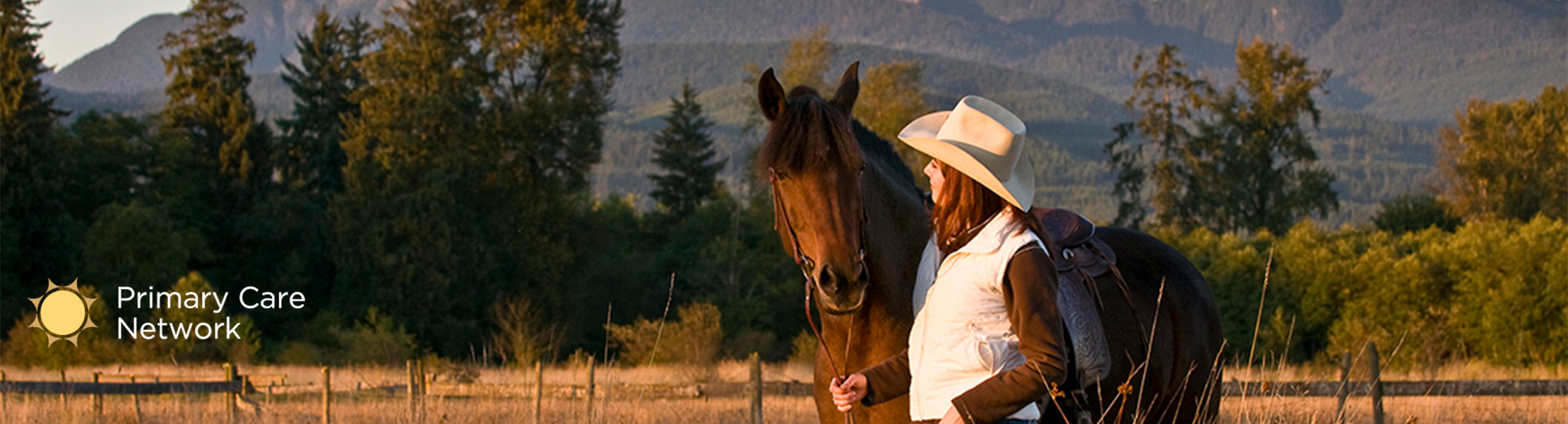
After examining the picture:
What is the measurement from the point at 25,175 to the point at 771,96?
30368 mm

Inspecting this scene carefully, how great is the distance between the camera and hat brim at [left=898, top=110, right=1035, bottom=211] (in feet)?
8.51

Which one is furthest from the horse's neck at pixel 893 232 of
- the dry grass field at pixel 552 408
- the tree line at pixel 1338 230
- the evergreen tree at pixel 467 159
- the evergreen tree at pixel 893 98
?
the evergreen tree at pixel 467 159

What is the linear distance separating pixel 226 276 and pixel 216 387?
2176cm

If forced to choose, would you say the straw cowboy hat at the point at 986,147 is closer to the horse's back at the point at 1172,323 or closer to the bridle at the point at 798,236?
the bridle at the point at 798,236

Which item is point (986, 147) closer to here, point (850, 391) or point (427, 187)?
point (850, 391)

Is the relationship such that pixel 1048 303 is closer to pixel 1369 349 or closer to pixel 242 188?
pixel 1369 349

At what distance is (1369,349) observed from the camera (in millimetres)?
10898

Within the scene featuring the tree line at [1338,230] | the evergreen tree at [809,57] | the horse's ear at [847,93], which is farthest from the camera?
the evergreen tree at [809,57]

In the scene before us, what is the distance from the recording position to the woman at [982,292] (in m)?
2.54

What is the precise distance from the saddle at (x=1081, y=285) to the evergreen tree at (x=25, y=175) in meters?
28.9

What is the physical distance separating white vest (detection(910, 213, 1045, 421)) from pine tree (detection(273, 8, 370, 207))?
33.5 meters

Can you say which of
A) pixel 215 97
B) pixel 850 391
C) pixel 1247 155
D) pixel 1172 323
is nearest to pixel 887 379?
pixel 850 391

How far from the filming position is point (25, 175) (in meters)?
28.1

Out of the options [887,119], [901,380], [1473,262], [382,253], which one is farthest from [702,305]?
[901,380]
